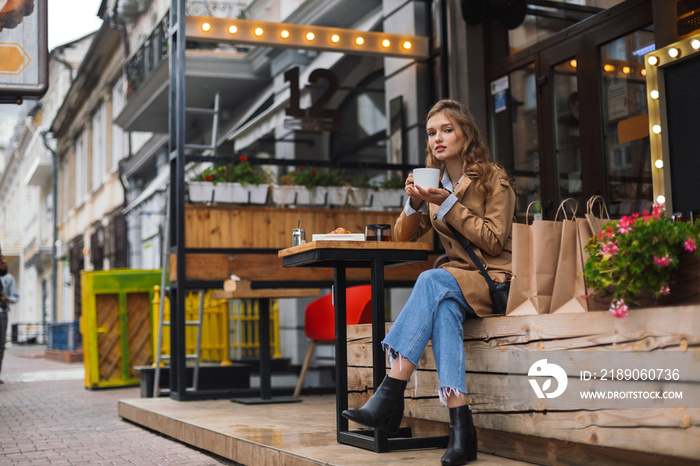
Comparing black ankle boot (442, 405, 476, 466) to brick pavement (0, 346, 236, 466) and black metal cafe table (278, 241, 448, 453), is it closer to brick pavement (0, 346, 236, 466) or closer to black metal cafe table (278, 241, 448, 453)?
black metal cafe table (278, 241, 448, 453)

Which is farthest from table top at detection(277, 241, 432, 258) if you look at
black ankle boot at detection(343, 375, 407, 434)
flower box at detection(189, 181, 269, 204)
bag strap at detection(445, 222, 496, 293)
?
flower box at detection(189, 181, 269, 204)

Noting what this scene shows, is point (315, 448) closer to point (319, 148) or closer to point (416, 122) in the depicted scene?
point (416, 122)

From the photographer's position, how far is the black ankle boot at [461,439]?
10.7ft

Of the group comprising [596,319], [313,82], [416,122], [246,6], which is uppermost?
[246,6]

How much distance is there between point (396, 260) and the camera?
3.85m

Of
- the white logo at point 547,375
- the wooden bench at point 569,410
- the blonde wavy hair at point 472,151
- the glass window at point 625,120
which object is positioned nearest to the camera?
the wooden bench at point 569,410

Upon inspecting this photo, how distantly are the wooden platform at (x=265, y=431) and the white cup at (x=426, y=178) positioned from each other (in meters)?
1.12

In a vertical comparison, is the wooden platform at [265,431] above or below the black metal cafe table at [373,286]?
below

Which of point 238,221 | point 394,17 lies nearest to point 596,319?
point 238,221

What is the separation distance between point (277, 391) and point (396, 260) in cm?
407

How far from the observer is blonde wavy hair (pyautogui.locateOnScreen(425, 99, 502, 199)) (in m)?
3.85

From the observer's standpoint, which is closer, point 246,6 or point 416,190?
point 416,190

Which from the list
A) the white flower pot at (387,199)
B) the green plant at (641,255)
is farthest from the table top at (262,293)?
the green plant at (641,255)

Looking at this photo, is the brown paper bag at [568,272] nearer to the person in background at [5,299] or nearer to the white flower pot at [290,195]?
the white flower pot at [290,195]
